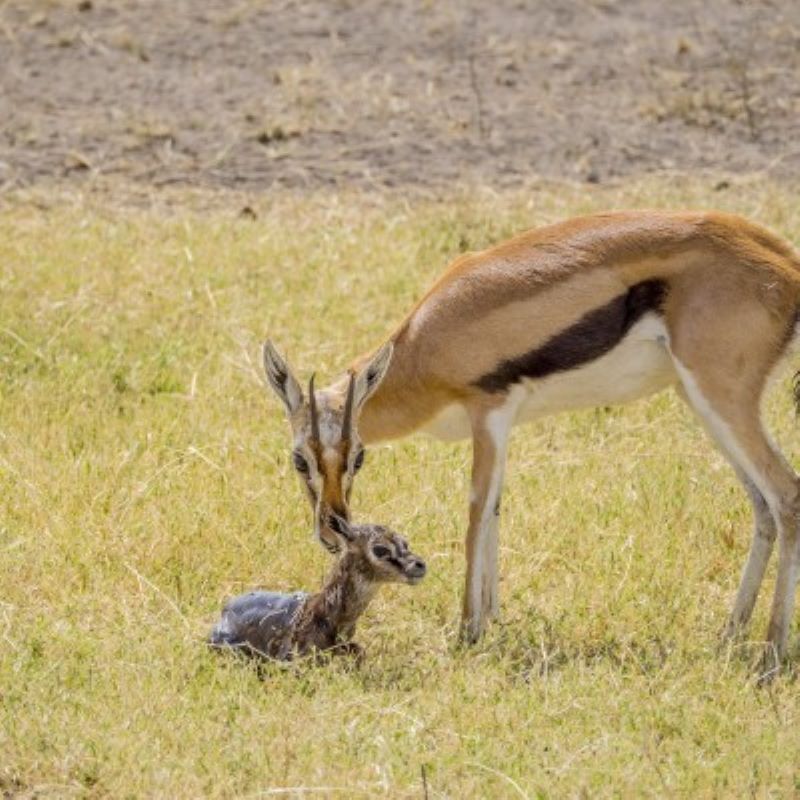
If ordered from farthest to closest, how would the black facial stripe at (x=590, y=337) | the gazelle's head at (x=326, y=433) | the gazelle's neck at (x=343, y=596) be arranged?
the black facial stripe at (x=590, y=337), the gazelle's head at (x=326, y=433), the gazelle's neck at (x=343, y=596)

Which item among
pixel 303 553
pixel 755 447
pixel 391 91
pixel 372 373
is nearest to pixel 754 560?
pixel 755 447

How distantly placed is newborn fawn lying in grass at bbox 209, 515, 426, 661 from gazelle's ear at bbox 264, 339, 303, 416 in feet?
1.74

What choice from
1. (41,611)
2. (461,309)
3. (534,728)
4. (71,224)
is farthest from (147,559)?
(71,224)

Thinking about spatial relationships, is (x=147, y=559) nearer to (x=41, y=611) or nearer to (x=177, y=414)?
(x=41, y=611)

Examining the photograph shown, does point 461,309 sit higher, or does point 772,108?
point 461,309

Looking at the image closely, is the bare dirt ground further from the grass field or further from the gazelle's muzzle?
the gazelle's muzzle

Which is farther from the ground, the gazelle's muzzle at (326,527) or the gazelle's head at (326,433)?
the gazelle's head at (326,433)

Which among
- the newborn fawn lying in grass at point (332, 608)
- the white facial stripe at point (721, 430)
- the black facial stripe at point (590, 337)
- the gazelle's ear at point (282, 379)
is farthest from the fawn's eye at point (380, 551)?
the white facial stripe at point (721, 430)

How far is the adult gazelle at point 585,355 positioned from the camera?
6066 mm

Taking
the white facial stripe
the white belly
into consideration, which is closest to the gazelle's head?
the white belly

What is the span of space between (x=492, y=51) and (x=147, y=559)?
22.7 feet

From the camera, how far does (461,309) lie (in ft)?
20.8

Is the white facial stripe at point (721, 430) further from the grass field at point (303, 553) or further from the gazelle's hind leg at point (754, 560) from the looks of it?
the grass field at point (303, 553)

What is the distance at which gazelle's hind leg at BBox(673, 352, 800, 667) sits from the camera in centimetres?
606
